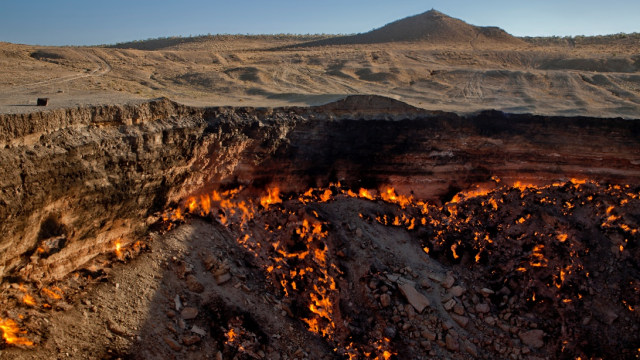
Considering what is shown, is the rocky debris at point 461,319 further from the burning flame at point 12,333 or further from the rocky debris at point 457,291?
the burning flame at point 12,333

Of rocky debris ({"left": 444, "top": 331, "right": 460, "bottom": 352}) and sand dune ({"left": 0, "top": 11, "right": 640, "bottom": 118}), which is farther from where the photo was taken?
sand dune ({"left": 0, "top": 11, "right": 640, "bottom": 118})

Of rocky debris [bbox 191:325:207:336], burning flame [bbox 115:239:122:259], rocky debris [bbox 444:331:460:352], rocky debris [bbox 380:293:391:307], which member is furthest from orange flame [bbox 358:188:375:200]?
burning flame [bbox 115:239:122:259]

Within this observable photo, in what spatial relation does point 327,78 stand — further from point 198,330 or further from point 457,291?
point 198,330

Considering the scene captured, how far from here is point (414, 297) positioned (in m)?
11.3

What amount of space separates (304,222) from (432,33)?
3051 centimetres

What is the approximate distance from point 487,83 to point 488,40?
63.5 ft

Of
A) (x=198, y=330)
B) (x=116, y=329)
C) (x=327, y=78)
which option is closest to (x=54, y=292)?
(x=116, y=329)

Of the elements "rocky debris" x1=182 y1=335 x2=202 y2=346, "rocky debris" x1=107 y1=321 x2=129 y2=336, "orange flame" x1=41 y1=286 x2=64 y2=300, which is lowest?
"rocky debris" x1=182 y1=335 x2=202 y2=346

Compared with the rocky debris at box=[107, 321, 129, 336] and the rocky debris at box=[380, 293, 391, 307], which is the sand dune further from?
the rocky debris at box=[380, 293, 391, 307]

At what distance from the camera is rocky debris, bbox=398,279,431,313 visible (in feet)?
36.7

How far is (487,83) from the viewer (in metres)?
20.7

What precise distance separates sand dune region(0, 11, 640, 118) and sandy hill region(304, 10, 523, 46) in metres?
8.11

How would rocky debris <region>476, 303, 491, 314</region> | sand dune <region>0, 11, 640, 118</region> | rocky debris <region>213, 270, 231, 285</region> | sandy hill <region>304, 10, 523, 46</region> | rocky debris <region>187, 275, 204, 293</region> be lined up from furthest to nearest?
sandy hill <region>304, 10, 523, 46</region>
sand dune <region>0, 11, 640, 118</region>
rocky debris <region>476, 303, 491, 314</region>
rocky debris <region>213, 270, 231, 285</region>
rocky debris <region>187, 275, 204, 293</region>

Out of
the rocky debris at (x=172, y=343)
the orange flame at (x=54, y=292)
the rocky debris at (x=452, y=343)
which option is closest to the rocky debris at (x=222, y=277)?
the rocky debris at (x=172, y=343)
